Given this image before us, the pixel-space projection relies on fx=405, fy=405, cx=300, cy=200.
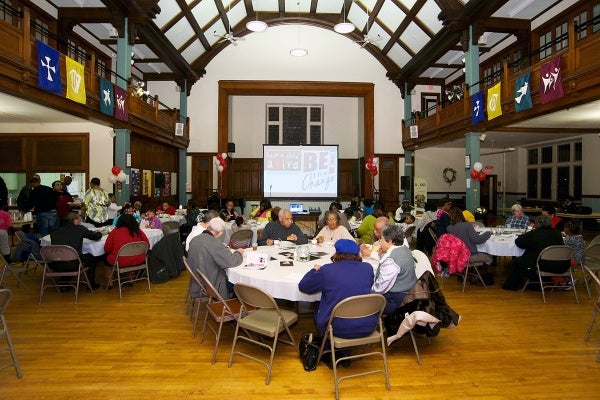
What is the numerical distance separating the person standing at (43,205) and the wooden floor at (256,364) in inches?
135

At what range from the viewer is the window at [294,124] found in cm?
1948

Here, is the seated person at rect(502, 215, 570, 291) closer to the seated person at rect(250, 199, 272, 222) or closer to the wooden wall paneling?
the seated person at rect(250, 199, 272, 222)

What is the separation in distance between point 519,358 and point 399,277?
1.42m

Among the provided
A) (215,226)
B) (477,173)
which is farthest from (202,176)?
(215,226)

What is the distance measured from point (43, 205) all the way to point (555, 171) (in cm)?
1704

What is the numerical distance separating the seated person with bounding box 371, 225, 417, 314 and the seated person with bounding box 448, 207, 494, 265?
2.81 meters

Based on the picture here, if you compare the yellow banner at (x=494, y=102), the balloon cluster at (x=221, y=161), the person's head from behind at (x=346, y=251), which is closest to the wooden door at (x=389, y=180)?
the balloon cluster at (x=221, y=161)

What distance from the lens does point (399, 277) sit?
11.7 ft

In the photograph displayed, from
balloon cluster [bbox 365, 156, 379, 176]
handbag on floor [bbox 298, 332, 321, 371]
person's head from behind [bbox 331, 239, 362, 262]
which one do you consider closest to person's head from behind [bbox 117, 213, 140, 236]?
handbag on floor [bbox 298, 332, 321, 371]

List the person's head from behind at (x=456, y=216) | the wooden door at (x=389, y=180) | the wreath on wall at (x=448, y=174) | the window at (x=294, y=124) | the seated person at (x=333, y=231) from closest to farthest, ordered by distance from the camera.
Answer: the seated person at (x=333, y=231) < the person's head from behind at (x=456, y=216) < the wooden door at (x=389, y=180) < the wreath on wall at (x=448, y=174) < the window at (x=294, y=124)

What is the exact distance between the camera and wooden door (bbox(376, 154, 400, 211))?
17.1 m

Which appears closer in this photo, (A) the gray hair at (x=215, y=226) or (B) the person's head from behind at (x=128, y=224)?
(A) the gray hair at (x=215, y=226)

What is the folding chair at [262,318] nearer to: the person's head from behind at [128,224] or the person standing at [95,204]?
the person's head from behind at [128,224]

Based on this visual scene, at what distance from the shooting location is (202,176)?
55.0 feet
